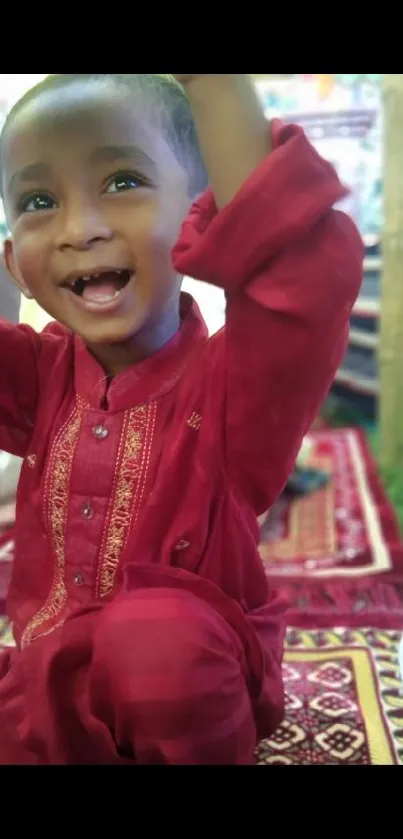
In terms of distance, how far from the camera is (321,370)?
1.71ft

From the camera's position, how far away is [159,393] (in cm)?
61

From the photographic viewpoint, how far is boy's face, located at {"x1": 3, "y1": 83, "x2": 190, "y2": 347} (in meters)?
0.53

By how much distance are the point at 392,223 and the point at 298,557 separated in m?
0.94

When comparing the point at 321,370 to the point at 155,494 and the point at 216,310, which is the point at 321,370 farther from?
the point at 216,310

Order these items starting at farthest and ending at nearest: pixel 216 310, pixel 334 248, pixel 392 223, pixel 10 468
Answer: pixel 392 223
pixel 10 468
pixel 216 310
pixel 334 248

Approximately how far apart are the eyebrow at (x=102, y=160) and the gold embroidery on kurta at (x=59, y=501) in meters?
0.18

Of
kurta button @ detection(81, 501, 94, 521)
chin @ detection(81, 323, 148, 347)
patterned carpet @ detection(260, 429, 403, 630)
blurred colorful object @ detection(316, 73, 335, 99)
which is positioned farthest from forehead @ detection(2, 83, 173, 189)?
blurred colorful object @ detection(316, 73, 335, 99)

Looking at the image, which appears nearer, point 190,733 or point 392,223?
point 190,733

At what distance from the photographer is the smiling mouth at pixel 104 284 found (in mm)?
560

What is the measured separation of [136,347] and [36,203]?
129 millimetres

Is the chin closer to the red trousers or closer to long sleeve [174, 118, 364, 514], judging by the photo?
long sleeve [174, 118, 364, 514]

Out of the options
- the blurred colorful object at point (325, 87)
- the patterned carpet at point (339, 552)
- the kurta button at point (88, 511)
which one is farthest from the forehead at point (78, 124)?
the blurred colorful object at point (325, 87)

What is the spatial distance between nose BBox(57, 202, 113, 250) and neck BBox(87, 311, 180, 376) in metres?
0.08
